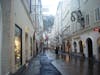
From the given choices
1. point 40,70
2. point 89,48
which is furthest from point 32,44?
point 40,70

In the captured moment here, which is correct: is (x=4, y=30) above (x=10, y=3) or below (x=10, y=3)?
below

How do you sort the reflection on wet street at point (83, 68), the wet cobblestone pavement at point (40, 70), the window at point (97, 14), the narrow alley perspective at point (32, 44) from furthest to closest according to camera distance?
the window at point (97, 14) < the reflection on wet street at point (83, 68) < the wet cobblestone pavement at point (40, 70) < the narrow alley perspective at point (32, 44)

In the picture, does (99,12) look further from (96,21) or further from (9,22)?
(9,22)

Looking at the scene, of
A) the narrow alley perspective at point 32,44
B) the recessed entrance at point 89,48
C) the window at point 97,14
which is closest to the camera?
the narrow alley perspective at point 32,44

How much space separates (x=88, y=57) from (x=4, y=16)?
27.3 meters

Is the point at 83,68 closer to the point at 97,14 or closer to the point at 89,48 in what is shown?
the point at 97,14

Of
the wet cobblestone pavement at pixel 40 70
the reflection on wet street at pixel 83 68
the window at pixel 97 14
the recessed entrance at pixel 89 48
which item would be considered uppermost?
the window at pixel 97 14

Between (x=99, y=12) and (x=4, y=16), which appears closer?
(x=4, y=16)

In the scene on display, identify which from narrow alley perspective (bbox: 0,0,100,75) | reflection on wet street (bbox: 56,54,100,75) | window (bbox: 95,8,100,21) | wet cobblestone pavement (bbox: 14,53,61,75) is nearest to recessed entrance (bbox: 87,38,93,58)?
narrow alley perspective (bbox: 0,0,100,75)

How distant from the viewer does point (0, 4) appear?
1143cm

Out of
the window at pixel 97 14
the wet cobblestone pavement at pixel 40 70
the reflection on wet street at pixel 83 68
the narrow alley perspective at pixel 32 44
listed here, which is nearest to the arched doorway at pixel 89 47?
the narrow alley perspective at pixel 32 44

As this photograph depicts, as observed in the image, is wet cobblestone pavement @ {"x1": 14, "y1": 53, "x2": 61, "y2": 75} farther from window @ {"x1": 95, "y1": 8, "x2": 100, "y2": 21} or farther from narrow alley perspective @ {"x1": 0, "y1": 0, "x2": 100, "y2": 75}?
window @ {"x1": 95, "y1": 8, "x2": 100, "y2": 21}

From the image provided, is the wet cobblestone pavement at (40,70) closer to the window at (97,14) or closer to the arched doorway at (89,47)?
the window at (97,14)

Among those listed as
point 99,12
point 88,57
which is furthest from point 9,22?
point 88,57
